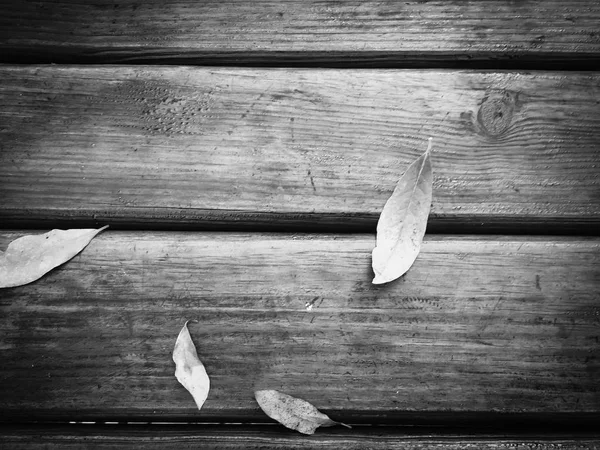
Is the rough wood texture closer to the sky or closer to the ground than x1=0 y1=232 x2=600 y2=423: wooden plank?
closer to the ground

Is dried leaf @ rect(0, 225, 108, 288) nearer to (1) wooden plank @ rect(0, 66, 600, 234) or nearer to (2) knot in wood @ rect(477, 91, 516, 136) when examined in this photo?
(1) wooden plank @ rect(0, 66, 600, 234)

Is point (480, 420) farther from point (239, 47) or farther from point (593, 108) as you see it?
point (239, 47)

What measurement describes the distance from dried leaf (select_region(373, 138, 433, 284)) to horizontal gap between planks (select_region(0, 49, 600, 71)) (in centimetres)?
15

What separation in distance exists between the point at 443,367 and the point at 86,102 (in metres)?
0.68

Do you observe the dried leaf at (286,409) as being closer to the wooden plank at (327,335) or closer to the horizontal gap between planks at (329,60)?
the wooden plank at (327,335)

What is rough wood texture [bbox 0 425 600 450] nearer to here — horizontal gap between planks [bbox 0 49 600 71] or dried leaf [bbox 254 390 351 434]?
dried leaf [bbox 254 390 351 434]

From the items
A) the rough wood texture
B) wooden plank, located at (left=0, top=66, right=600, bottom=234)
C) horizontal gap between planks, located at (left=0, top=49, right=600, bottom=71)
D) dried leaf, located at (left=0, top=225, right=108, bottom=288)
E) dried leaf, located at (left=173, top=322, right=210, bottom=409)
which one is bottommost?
the rough wood texture

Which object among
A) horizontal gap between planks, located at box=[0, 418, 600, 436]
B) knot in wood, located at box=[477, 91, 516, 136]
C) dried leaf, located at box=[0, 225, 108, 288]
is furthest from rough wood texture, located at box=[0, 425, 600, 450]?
knot in wood, located at box=[477, 91, 516, 136]

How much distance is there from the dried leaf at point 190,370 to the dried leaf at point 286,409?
84 millimetres

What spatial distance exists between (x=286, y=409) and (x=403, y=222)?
0.33 metres

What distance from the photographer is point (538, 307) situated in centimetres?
77

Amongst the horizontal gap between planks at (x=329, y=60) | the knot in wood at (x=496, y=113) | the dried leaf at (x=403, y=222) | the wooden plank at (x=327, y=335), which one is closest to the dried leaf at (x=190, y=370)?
the wooden plank at (x=327, y=335)

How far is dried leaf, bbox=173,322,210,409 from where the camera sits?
29.7 inches

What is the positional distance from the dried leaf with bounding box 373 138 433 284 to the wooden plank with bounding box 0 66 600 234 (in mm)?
23
